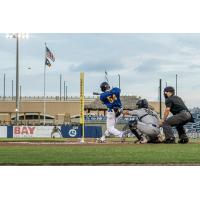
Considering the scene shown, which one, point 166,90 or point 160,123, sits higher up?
Answer: point 166,90

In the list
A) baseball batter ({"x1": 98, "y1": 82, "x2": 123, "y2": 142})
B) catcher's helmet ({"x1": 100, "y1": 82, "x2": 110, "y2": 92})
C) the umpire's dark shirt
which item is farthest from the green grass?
catcher's helmet ({"x1": 100, "y1": 82, "x2": 110, "y2": 92})

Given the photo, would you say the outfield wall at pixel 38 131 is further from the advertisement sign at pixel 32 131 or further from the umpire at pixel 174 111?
the umpire at pixel 174 111

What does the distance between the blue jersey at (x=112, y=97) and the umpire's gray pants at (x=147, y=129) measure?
2.97ft

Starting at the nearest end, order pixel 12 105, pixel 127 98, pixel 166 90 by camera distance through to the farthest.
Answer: pixel 166 90, pixel 127 98, pixel 12 105

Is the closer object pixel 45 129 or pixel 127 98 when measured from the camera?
pixel 127 98

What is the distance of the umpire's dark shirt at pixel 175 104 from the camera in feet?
52.5

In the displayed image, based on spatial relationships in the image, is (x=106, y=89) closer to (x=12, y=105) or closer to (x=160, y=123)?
(x=160, y=123)

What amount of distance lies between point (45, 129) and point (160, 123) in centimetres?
2225

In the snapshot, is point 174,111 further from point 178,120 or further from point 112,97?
point 112,97

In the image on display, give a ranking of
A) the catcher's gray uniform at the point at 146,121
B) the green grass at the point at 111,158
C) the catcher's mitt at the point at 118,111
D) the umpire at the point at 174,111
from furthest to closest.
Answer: the catcher's mitt at the point at 118,111
the catcher's gray uniform at the point at 146,121
the umpire at the point at 174,111
the green grass at the point at 111,158

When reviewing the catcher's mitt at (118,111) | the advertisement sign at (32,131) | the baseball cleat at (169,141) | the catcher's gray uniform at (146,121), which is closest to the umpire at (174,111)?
the catcher's gray uniform at (146,121)

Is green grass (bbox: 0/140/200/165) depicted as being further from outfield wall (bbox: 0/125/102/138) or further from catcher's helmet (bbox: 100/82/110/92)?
outfield wall (bbox: 0/125/102/138)
